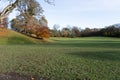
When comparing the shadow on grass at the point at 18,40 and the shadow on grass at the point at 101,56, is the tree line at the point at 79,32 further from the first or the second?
the shadow on grass at the point at 101,56

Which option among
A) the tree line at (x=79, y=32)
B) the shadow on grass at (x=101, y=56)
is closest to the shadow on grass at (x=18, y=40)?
the shadow on grass at (x=101, y=56)

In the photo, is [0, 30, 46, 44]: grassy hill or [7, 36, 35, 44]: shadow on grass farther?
[7, 36, 35, 44]: shadow on grass

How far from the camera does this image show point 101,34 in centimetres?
14338

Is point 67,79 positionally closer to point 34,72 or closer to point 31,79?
point 31,79

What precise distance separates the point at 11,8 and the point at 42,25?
90434mm

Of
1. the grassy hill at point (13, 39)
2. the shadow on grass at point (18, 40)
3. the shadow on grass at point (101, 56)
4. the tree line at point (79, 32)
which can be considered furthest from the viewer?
the tree line at point (79, 32)

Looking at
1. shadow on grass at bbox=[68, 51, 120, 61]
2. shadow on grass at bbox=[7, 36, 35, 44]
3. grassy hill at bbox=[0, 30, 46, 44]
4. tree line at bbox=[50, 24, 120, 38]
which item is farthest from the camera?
tree line at bbox=[50, 24, 120, 38]

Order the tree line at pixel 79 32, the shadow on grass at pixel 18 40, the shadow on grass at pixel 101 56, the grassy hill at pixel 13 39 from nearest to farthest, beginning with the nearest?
the shadow on grass at pixel 101 56, the grassy hill at pixel 13 39, the shadow on grass at pixel 18 40, the tree line at pixel 79 32

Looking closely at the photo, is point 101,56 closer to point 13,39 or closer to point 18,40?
point 18,40

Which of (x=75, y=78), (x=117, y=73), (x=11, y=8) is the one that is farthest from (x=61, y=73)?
(x=11, y=8)

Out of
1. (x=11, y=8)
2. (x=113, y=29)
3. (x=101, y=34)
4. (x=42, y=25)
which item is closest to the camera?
(x=11, y=8)

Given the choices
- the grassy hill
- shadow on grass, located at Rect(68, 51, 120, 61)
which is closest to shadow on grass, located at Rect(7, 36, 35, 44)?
the grassy hill

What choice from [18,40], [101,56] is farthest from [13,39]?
[101,56]

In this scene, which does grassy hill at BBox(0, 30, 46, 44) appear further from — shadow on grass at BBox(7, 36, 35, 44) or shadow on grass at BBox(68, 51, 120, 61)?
shadow on grass at BBox(68, 51, 120, 61)
